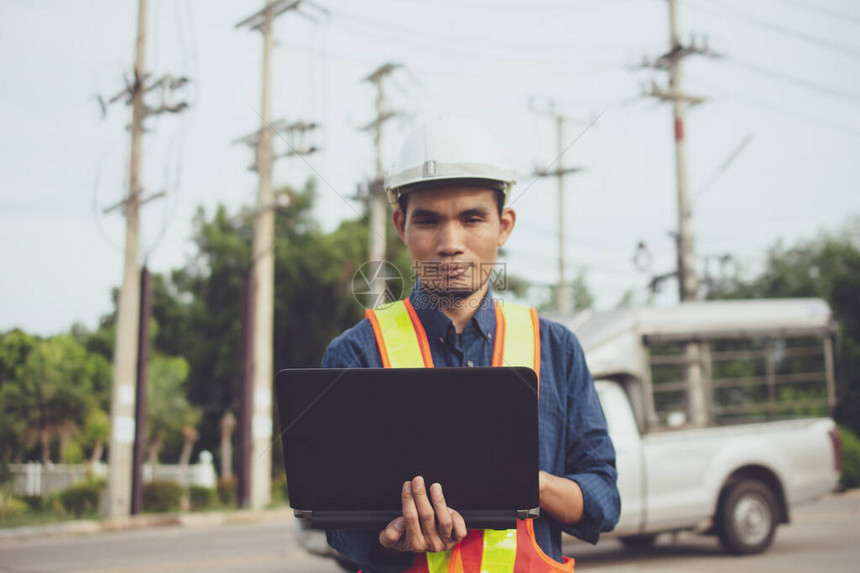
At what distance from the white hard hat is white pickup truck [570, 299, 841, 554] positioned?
6.34 metres

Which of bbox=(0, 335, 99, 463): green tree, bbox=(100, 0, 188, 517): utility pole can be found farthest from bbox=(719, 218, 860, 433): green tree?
bbox=(0, 335, 99, 463): green tree

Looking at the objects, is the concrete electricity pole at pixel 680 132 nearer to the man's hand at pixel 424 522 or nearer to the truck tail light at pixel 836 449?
the truck tail light at pixel 836 449

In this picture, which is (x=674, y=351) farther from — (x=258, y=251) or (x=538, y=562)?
(x=258, y=251)

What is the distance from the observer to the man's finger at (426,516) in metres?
1.39

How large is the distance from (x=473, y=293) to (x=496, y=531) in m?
0.52

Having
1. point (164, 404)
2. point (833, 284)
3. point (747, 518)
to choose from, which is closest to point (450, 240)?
point (747, 518)

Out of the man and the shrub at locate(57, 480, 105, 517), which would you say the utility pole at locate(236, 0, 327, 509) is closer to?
the shrub at locate(57, 480, 105, 517)

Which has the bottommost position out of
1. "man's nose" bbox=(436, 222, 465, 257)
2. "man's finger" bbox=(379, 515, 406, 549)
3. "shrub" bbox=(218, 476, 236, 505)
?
"shrub" bbox=(218, 476, 236, 505)

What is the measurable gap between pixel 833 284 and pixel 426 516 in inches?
1054

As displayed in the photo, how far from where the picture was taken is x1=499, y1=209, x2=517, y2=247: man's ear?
1896mm

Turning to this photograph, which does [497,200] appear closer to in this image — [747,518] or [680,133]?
[747,518]

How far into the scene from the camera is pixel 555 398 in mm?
1741

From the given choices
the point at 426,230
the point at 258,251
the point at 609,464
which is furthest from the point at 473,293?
the point at 258,251

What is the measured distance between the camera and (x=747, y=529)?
869cm
